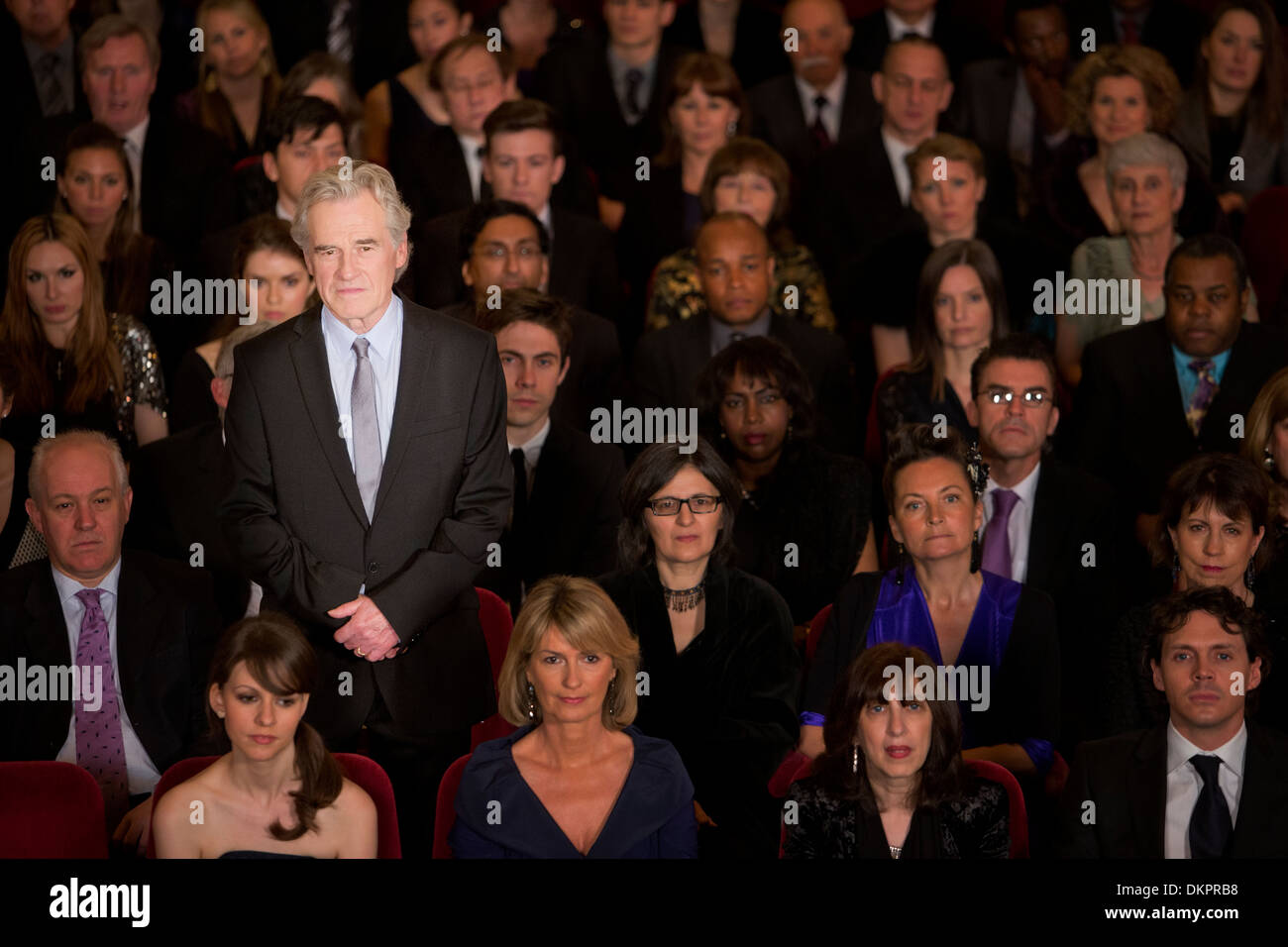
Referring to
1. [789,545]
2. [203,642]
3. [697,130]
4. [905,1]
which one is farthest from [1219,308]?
[203,642]

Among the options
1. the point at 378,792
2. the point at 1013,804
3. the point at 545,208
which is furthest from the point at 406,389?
the point at 545,208

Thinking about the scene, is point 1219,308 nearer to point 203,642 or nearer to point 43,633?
point 203,642

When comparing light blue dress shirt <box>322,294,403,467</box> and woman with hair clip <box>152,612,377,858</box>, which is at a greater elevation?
light blue dress shirt <box>322,294,403,467</box>

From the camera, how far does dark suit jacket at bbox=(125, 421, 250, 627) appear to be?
392cm

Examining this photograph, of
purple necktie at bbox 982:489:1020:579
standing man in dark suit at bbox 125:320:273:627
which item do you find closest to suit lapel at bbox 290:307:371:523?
standing man in dark suit at bbox 125:320:273:627

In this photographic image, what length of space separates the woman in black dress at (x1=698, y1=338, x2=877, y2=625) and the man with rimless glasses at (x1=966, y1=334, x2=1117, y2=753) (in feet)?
0.98

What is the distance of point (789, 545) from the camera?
4.18 metres

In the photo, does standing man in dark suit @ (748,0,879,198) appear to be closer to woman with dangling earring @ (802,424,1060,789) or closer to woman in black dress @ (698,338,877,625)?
woman in black dress @ (698,338,877,625)

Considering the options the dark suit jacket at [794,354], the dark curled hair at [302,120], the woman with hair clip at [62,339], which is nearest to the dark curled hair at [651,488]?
the dark suit jacket at [794,354]

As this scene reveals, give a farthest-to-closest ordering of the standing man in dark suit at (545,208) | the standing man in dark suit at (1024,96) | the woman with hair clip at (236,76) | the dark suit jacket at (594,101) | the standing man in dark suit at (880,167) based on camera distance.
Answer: the dark suit jacket at (594,101) → the standing man in dark suit at (1024,96) → the woman with hair clip at (236,76) → the standing man in dark suit at (880,167) → the standing man in dark suit at (545,208)

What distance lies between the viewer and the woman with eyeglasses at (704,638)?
3.48 meters

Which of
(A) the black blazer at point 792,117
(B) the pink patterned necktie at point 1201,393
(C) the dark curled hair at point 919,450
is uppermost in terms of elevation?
(A) the black blazer at point 792,117

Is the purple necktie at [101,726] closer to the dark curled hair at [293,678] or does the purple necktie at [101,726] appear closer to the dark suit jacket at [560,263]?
the dark curled hair at [293,678]

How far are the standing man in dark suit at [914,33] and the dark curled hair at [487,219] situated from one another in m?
1.99
